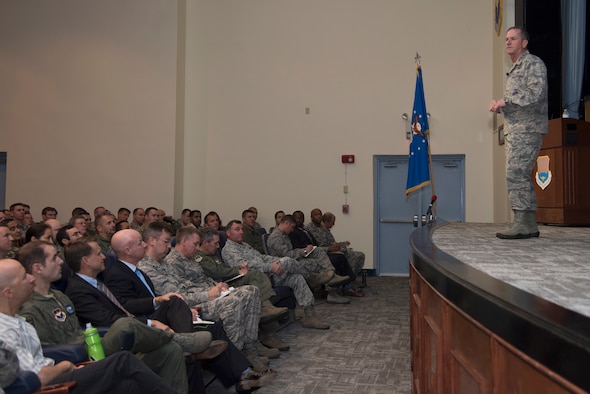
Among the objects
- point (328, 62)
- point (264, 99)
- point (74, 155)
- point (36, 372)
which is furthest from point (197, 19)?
point (36, 372)

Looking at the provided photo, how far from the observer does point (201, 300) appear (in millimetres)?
3465

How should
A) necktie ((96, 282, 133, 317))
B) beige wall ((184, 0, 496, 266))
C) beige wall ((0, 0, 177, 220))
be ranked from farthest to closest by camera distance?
beige wall ((0, 0, 177, 220)), beige wall ((184, 0, 496, 266)), necktie ((96, 282, 133, 317))

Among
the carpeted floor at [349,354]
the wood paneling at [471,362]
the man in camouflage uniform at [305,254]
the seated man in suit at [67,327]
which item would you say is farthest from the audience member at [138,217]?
the wood paneling at [471,362]

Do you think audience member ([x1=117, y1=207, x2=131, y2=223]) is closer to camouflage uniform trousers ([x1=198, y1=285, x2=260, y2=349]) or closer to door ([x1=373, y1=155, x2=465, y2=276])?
door ([x1=373, y1=155, x2=465, y2=276])

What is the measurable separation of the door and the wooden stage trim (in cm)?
645

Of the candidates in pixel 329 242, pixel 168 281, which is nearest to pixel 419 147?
pixel 329 242

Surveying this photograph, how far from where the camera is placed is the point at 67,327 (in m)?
2.48

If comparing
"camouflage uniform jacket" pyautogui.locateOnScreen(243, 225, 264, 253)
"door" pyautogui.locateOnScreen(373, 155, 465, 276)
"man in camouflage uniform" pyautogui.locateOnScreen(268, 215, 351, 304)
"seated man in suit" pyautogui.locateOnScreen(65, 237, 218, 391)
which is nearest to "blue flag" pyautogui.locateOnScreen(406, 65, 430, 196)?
"door" pyautogui.locateOnScreen(373, 155, 465, 276)

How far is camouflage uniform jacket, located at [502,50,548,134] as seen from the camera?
299 cm

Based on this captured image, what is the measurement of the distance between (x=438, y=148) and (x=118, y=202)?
494 centimetres

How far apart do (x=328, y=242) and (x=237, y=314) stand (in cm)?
390

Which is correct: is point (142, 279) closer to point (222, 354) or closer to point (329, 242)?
point (222, 354)

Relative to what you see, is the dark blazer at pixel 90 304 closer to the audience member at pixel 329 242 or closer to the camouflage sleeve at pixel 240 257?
the camouflage sleeve at pixel 240 257

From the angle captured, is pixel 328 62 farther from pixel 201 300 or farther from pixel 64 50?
pixel 201 300
